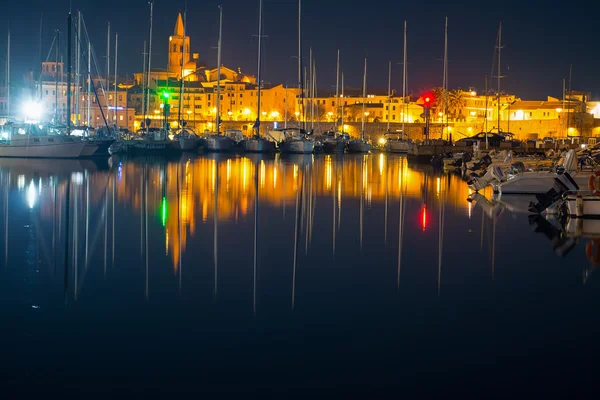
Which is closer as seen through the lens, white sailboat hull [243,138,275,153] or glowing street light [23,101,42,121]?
glowing street light [23,101,42,121]

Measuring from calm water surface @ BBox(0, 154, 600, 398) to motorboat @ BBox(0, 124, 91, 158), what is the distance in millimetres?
23200

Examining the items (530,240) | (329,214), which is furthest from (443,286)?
(329,214)

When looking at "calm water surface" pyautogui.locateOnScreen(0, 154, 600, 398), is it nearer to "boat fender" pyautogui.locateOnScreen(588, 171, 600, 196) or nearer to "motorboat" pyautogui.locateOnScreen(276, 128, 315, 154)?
"boat fender" pyautogui.locateOnScreen(588, 171, 600, 196)

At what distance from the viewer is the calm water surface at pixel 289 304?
657 centimetres

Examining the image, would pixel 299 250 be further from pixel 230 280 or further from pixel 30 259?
pixel 30 259

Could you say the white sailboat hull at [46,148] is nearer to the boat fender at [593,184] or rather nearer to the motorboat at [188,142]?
the motorboat at [188,142]

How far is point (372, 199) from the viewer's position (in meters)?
21.8

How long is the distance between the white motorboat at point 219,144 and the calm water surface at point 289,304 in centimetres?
3984

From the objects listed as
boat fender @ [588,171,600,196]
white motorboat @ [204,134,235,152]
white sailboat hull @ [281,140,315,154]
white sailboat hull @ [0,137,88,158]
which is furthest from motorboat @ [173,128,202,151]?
boat fender @ [588,171,600,196]

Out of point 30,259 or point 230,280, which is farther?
point 30,259

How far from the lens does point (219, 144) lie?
58.0 meters

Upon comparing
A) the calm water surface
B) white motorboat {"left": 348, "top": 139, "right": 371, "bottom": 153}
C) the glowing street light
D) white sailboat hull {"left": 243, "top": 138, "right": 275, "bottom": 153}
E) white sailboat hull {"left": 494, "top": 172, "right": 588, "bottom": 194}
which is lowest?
the calm water surface

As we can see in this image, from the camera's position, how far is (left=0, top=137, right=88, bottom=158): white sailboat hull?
4062cm

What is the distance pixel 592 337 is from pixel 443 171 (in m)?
29.4
